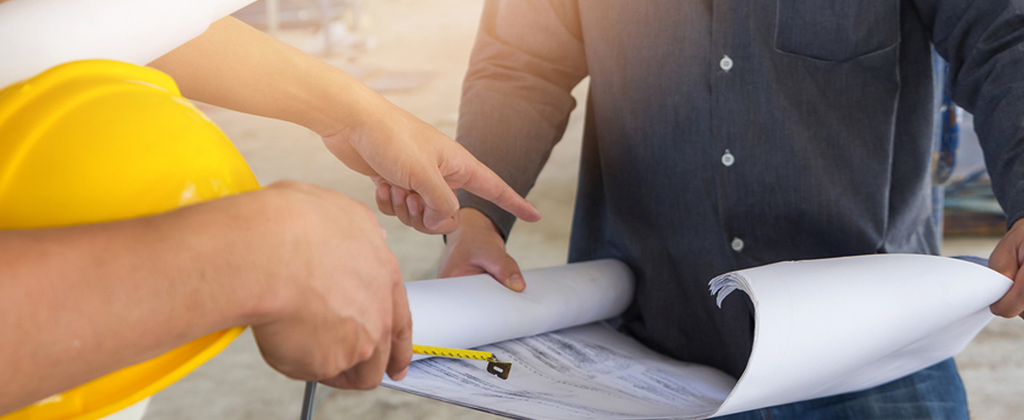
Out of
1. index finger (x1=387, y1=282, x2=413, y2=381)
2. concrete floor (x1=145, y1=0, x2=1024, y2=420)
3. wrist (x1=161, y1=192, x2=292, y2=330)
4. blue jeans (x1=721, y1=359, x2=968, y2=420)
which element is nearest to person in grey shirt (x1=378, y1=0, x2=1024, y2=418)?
blue jeans (x1=721, y1=359, x2=968, y2=420)

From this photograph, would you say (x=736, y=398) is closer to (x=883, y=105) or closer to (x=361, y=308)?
(x=361, y=308)

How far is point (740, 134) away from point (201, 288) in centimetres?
79

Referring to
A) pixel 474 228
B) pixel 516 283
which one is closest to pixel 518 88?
pixel 474 228

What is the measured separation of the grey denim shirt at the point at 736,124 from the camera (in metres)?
0.96

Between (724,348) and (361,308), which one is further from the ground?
(361,308)

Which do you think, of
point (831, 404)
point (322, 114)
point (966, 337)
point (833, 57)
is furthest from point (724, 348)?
point (322, 114)

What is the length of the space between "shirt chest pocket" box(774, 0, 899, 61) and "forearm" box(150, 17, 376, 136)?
0.55 metres

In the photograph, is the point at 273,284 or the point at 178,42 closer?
the point at 273,284

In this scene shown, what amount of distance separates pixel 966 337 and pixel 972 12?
0.37 m

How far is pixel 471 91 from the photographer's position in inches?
44.6

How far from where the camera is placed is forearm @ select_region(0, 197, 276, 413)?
32 cm

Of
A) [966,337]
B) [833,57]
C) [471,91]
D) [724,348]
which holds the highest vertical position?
[833,57]

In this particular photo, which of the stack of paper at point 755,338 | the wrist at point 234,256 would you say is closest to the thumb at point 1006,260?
the stack of paper at point 755,338

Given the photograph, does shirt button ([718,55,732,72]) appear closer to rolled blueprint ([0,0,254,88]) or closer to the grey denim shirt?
the grey denim shirt
